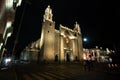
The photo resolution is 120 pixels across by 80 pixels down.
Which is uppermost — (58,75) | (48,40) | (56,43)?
(48,40)

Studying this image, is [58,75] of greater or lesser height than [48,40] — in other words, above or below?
below

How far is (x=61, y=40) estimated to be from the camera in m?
38.6

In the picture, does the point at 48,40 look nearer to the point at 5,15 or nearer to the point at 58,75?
the point at 58,75

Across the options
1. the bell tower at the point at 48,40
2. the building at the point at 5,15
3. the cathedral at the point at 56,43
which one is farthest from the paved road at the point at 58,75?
the cathedral at the point at 56,43

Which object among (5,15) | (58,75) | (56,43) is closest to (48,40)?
(56,43)

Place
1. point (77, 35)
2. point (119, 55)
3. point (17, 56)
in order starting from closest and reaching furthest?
point (119, 55) → point (77, 35) → point (17, 56)

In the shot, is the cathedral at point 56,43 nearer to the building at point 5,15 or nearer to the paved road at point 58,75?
the paved road at point 58,75

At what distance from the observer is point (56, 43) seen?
37.8m

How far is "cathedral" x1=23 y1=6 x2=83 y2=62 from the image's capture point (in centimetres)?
3372

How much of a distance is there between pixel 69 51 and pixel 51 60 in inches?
420

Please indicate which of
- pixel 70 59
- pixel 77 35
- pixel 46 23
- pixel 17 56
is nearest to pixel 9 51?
pixel 17 56

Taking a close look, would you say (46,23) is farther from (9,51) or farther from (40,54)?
(9,51)

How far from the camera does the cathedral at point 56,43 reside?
33719mm

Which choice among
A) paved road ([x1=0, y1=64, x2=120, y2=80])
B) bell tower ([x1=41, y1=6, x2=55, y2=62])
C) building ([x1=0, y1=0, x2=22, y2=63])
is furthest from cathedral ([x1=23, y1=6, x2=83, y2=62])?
building ([x1=0, y1=0, x2=22, y2=63])
